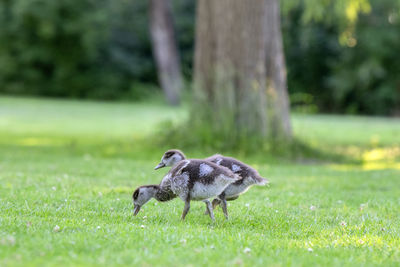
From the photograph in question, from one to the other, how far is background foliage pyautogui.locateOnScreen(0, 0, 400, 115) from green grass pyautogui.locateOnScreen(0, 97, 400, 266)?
96.6 feet

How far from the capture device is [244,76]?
14.7 m

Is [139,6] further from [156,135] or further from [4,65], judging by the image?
[156,135]

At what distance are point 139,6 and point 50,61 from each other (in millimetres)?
10112

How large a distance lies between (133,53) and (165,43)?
40.9ft

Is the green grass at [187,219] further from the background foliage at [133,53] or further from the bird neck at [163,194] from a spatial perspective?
the background foliage at [133,53]

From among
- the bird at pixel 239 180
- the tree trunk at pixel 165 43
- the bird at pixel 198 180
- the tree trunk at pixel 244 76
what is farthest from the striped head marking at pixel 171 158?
the tree trunk at pixel 165 43

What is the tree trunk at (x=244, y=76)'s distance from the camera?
14766 mm

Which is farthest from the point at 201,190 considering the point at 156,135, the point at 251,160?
the point at 156,135

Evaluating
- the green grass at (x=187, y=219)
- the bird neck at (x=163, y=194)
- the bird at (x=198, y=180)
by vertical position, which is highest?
the bird at (x=198, y=180)

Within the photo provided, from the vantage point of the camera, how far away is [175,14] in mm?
54094

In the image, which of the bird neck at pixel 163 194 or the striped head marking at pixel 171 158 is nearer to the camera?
the bird neck at pixel 163 194

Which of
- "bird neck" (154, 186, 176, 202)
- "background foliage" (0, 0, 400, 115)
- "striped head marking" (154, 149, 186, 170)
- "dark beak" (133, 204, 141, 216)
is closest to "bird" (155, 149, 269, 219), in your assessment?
"bird neck" (154, 186, 176, 202)

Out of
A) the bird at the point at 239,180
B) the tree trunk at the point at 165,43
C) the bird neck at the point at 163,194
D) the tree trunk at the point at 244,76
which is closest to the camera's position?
the bird at the point at 239,180

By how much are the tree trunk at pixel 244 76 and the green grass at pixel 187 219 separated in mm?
1088
